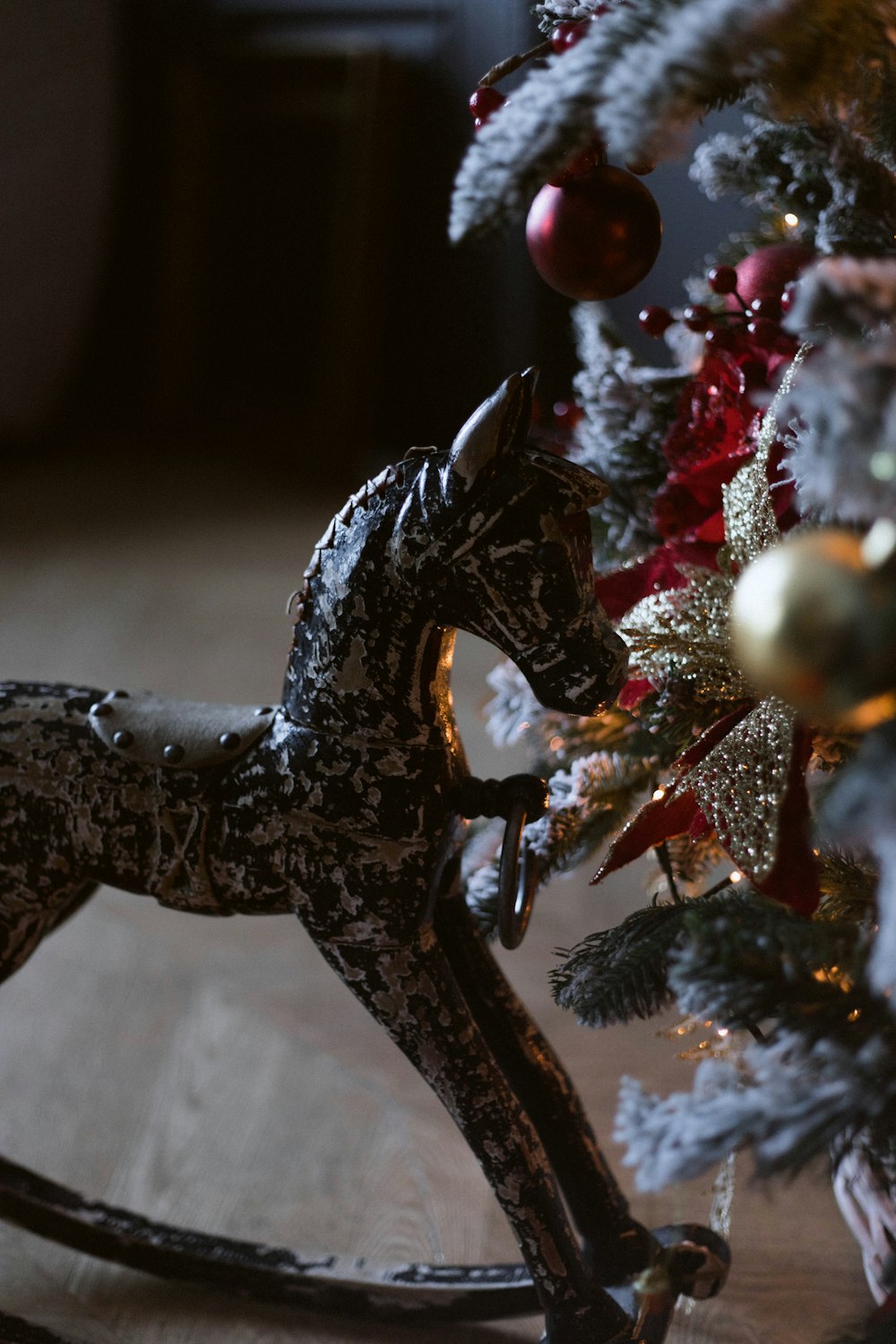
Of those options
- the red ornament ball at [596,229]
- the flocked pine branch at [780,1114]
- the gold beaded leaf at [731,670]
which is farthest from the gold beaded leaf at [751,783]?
the red ornament ball at [596,229]

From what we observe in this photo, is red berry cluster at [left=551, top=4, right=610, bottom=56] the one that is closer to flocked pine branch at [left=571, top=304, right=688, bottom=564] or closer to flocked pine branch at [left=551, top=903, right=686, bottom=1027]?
flocked pine branch at [left=571, top=304, right=688, bottom=564]

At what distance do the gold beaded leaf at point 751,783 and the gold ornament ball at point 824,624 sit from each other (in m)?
0.16

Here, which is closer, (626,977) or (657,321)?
(626,977)

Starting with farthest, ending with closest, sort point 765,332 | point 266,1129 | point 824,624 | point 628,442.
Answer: point 266,1129, point 628,442, point 765,332, point 824,624

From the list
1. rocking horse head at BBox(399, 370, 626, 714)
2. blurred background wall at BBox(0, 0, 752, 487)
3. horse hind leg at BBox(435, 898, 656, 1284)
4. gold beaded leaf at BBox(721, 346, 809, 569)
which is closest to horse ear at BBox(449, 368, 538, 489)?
rocking horse head at BBox(399, 370, 626, 714)

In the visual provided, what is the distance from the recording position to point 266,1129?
84cm

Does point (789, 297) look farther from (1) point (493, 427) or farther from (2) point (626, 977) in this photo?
(2) point (626, 977)

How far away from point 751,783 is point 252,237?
7.48 ft

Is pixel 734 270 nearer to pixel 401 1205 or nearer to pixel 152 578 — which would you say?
pixel 401 1205

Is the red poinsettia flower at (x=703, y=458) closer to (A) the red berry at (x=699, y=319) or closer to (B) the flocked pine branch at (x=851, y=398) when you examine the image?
(A) the red berry at (x=699, y=319)

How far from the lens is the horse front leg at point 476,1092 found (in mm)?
532

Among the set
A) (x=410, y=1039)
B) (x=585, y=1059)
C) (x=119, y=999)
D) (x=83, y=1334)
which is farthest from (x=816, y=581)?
(x=119, y=999)

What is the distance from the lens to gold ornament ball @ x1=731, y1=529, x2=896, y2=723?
0.31 meters

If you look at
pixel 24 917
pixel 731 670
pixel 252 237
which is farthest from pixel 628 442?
pixel 252 237
